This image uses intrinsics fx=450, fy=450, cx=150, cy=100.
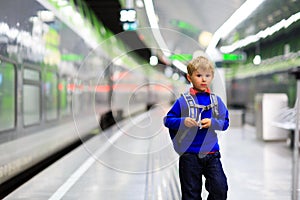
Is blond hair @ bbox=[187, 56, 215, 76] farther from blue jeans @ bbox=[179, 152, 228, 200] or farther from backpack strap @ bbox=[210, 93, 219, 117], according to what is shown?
blue jeans @ bbox=[179, 152, 228, 200]

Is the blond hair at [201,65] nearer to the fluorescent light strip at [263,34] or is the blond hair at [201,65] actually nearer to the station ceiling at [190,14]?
the station ceiling at [190,14]

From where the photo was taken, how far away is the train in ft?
20.4

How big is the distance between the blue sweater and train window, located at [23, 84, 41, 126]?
14.1 feet

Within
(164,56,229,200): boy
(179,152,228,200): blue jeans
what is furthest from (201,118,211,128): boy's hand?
(179,152,228,200): blue jeans

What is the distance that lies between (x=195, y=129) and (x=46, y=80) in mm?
5799

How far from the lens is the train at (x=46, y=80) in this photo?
6.22 meters

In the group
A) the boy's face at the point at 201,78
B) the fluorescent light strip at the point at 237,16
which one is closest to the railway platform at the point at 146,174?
the boy's face at the point at 201,78

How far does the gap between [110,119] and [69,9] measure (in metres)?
7.34

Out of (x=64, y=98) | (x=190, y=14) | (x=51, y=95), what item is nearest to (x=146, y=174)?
(x=51, y=95)

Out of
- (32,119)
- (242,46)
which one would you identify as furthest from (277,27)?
(32,119)

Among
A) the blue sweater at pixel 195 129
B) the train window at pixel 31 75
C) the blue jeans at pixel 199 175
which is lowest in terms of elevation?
the blue jeans at pixel 199 175

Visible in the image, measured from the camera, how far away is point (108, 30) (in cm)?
1933

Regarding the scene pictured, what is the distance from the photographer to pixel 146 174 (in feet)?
21.3

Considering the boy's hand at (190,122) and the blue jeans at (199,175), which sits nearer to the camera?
the boy's hand at (190,122)
